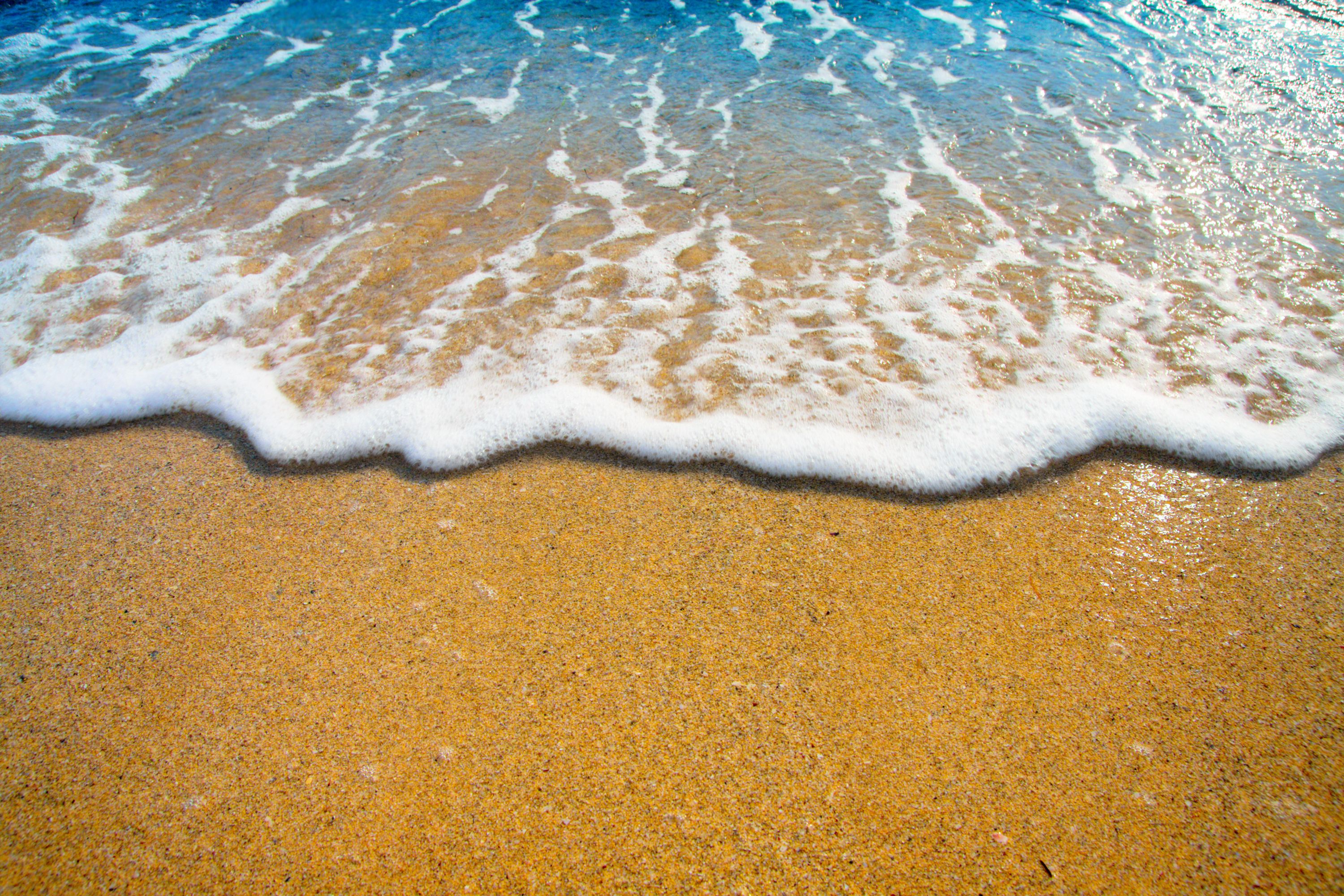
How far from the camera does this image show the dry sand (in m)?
1.45

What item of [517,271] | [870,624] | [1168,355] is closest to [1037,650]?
[870,624]

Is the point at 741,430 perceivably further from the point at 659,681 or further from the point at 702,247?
the point at 702,247

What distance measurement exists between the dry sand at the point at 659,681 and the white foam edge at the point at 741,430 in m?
0.09

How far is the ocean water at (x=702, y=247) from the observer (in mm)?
2531

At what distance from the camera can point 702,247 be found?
135 inches

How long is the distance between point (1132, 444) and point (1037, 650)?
107 cm

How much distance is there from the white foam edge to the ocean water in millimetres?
13

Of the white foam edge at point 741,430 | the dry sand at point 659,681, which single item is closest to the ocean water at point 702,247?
the white foam edge at point 741,430

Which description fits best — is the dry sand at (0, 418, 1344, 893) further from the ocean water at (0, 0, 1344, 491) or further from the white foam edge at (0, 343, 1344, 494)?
the ocean water at (0, 0, 1344, 491)

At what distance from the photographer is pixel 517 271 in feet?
10.8

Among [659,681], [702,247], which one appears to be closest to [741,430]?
[659,681]

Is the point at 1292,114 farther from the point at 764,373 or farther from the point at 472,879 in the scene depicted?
the point at 472,879

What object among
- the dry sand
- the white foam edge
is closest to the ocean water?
the white foam edge

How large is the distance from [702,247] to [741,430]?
1.38 meters
